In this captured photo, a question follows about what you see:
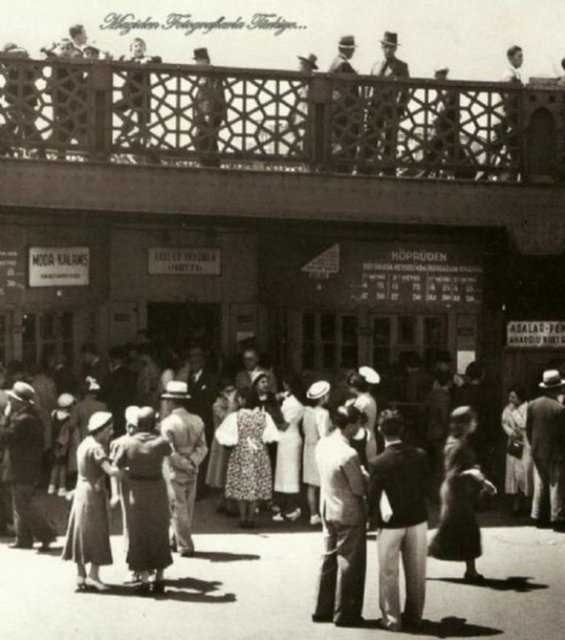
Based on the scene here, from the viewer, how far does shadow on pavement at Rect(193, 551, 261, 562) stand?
1377cm

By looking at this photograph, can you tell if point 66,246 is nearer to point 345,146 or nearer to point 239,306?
point 239,306

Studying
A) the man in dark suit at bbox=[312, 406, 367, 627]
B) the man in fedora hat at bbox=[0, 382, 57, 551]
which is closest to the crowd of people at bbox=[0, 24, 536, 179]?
the man in fedora hat at bbox=[0, 382, 57, 551]

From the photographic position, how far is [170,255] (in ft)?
64.2

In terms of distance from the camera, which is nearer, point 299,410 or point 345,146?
point 299,410

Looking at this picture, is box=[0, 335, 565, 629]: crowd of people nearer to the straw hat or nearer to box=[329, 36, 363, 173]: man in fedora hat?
the straw hat

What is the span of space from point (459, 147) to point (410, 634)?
333 inches

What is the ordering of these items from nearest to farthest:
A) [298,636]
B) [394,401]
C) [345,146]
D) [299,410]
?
[298,636], [299,410], [345,146], [394,401]

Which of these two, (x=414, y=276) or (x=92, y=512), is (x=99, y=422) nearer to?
(x=92, y=512)

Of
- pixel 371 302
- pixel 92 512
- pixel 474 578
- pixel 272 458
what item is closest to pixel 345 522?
pixel 474 578

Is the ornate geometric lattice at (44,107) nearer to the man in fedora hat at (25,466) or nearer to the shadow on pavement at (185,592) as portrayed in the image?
the man in fedora hat at (25,466)

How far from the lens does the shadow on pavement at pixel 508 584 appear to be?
41.7 feet

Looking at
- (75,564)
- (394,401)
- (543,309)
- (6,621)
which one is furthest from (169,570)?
(543,309)

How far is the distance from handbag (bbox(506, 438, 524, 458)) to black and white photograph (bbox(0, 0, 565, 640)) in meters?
0.03

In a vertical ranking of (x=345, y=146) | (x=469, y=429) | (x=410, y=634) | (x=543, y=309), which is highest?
(x=345, y=146)
